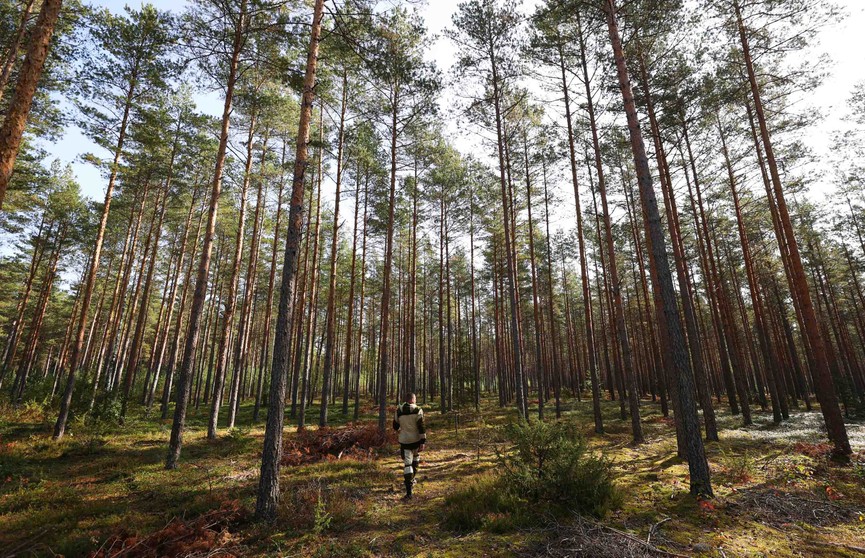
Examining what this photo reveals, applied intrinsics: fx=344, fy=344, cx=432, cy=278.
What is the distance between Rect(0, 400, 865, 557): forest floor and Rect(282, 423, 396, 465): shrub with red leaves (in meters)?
0.42

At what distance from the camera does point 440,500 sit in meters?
7.21

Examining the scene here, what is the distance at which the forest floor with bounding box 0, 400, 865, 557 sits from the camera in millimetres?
4871

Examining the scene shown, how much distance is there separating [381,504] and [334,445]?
521 centimetres

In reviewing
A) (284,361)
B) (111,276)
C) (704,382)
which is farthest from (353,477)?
(111,276)

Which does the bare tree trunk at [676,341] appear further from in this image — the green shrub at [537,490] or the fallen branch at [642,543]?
the fallen branch at [642,543]

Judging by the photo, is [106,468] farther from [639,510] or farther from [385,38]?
[385,38]

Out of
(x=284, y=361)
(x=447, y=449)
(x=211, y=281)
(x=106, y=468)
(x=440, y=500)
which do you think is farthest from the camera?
(x=211, y=281)

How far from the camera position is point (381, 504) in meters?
7.09

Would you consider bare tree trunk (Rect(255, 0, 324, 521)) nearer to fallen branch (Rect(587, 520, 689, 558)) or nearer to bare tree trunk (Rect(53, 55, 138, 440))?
fallen branch (Rect(587, 520, 689, 558))

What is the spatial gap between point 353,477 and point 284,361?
4.22 m

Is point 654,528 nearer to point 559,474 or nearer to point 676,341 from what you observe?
point 559,474

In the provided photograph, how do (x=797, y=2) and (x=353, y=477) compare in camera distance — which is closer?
(x=353, y=477)

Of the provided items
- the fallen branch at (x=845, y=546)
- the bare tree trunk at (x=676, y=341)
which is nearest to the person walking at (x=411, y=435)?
the bare tree trunk at (x=676, y=341)

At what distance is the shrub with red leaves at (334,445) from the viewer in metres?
10.8
